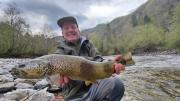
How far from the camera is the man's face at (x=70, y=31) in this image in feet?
17.0

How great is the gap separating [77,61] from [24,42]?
5198cm

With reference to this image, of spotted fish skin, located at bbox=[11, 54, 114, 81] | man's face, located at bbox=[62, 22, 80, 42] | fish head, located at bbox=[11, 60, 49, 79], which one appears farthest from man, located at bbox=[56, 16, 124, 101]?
fish head, located at bbox=[11, 60, 49, 79]

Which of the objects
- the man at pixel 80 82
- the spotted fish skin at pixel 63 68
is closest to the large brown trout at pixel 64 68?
the spotted fish skin at pixel 63 68

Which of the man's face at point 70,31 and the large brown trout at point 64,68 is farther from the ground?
the man's face at point 70,31

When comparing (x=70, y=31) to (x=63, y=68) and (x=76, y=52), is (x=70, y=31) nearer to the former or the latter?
(x=76, y=52)

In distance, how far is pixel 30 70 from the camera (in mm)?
3799

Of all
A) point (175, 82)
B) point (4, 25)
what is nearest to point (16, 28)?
point (4, 25)

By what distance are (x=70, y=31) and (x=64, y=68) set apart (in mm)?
1294

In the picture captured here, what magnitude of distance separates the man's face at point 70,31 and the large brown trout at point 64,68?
1.09 meters

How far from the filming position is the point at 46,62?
3.93 m

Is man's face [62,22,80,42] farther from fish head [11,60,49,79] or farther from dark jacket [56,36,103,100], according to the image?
fish head [11,60,49,79]

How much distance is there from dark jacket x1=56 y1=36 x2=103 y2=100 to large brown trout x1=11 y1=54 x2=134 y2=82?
1168 millimetres

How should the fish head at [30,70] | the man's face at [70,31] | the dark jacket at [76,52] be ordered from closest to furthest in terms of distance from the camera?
1. the fish head at [30,70]
2. the man's face at [70,31]
3. the dark jacket at [76,52]

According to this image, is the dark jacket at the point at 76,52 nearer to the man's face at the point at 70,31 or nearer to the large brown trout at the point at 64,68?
the man's face at the point at 70,31
